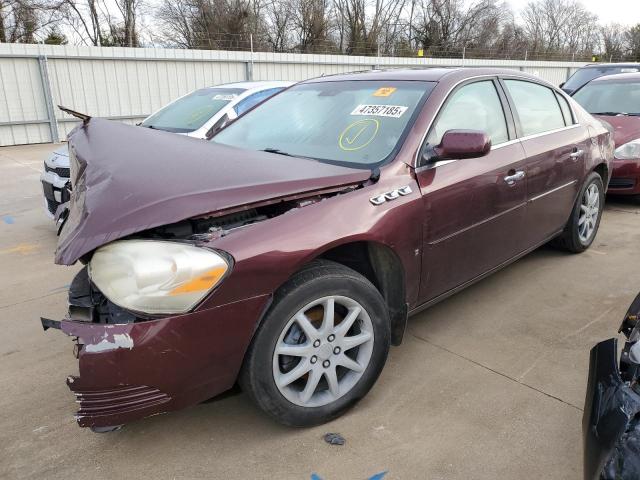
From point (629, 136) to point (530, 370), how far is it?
4.42 metres

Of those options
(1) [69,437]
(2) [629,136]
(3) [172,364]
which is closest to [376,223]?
(3) [172,364]

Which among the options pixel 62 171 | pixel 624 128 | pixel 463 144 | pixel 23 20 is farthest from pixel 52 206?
pixel 23 20

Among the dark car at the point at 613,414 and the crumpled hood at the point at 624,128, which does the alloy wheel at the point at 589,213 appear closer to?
the crumpled hood at the point at 624,128

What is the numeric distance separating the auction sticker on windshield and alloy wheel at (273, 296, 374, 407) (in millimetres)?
1138

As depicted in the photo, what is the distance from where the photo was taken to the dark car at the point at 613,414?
1.50 m

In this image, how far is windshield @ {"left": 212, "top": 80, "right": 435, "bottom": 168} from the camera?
2803 mm

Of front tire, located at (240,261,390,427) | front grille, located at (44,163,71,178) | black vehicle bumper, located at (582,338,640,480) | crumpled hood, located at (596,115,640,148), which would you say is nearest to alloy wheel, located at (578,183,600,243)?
crumpled hood, located at (596,115,640,148)

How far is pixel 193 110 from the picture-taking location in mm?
6172

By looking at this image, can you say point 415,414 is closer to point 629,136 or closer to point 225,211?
point 225,211

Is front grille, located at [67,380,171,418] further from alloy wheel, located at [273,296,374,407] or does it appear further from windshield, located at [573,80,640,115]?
windshield, located at [573,80,640,115]

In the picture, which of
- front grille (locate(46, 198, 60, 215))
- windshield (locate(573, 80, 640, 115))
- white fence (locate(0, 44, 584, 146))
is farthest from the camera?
white fence (locate(0, 44, 584, 146))

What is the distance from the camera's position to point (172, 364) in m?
1.97

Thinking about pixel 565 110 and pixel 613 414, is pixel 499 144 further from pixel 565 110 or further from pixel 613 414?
pixel 613 414

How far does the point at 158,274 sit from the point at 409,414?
1.38m
